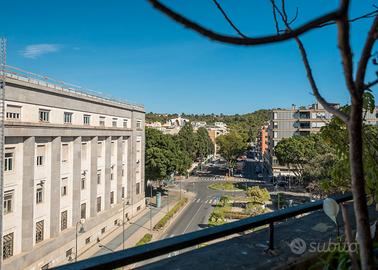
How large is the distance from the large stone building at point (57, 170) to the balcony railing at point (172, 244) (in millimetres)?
13997

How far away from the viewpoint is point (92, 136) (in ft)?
70.3

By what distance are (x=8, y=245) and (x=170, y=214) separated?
14.4 meters

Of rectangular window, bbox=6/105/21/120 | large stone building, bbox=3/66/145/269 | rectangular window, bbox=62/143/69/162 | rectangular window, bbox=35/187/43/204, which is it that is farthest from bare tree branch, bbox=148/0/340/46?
rectangular window, bbox=62/143/69/162

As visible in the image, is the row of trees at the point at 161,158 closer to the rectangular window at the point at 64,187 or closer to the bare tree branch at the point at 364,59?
the rectangular window at the point at 64,187

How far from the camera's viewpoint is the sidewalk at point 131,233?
2014cm

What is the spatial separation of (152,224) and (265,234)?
78.7 feet

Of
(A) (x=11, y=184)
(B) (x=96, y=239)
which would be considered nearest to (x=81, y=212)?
(B) (x=96, y=239)

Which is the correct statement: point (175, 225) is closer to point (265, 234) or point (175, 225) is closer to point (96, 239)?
point (96, 239)

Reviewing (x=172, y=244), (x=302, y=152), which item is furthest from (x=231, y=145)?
(x=172, y=244)

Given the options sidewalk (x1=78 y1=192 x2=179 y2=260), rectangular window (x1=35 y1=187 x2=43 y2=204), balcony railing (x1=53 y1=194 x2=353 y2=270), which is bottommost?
sidewalk (x1=78 y1=192 x2=179 y2=260)

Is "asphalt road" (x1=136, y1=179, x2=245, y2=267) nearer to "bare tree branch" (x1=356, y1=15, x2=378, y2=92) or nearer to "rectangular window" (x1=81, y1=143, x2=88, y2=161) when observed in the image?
"rectangular window" (x1=81, y1=143, x2=88, y2=161)

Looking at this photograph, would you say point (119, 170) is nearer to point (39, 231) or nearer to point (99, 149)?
point (99, 149)

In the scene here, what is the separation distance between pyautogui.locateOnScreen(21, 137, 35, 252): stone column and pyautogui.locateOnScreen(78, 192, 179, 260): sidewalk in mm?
4024

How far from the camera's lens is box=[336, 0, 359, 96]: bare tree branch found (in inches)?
37.5
